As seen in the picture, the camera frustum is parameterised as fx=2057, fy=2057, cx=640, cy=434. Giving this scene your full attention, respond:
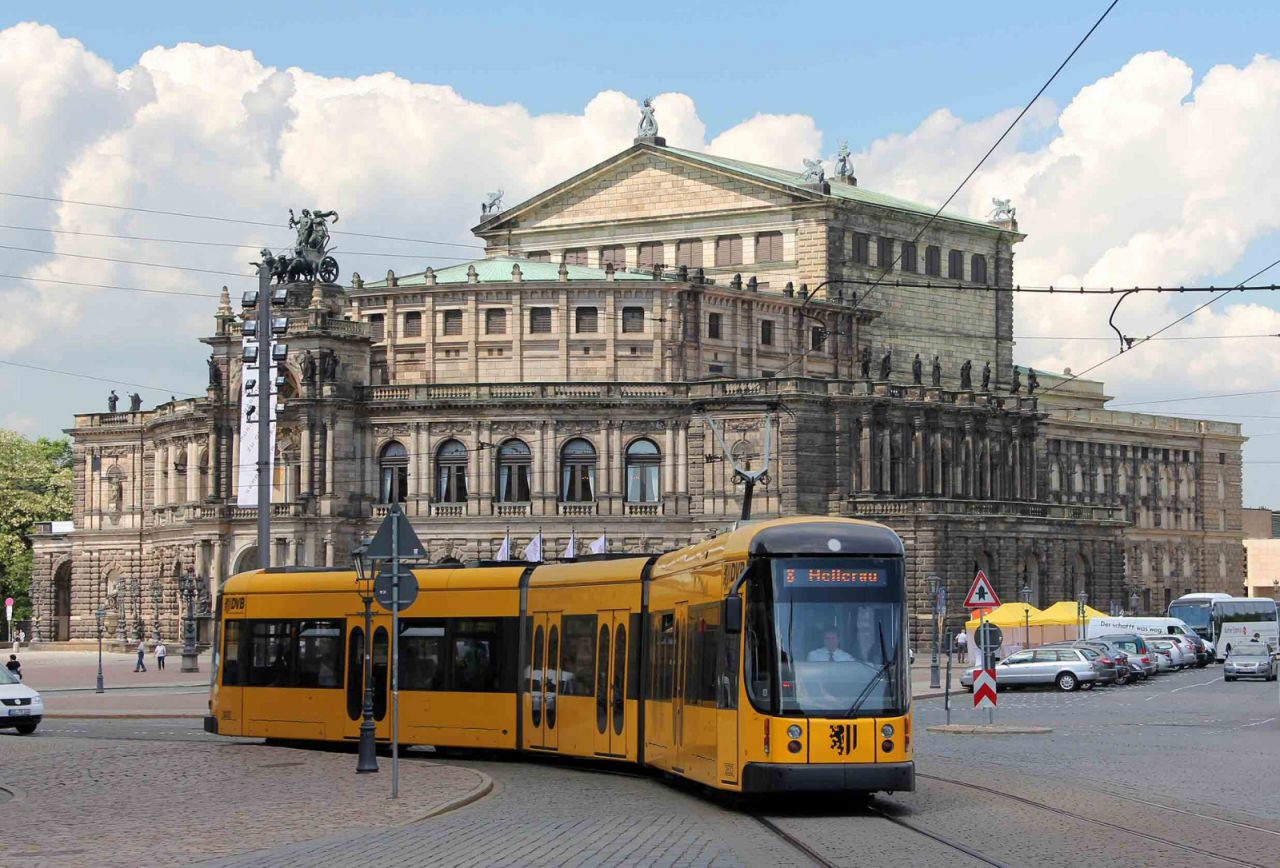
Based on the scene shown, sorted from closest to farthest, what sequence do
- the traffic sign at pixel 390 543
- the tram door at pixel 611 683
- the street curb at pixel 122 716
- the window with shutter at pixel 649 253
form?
1. the traffic sign at pixel 390 543
2. the tram door at pixel 611 683
3. the street curb at pixel 122 716
4. the window with shutter at pixel 649 253

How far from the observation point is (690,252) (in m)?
123

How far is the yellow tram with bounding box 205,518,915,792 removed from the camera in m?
25.0

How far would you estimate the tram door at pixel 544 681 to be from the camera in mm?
32969

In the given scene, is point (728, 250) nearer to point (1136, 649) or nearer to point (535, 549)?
point (535, 549)

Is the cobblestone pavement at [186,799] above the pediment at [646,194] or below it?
below

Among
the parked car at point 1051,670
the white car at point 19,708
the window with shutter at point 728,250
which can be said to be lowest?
the parked car at point 1051,670

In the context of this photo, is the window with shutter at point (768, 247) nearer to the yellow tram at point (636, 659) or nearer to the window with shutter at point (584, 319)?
the window with shutter at point (584, 319)

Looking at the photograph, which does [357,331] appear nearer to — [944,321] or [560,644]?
[944,321]

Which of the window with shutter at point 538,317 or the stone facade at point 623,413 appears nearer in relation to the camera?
the stone facade at point 623,413

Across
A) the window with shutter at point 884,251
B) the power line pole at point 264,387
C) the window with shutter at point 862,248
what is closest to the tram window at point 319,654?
the power line pole at point 264,387

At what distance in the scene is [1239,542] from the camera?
173 metres

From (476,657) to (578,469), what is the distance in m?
70.2

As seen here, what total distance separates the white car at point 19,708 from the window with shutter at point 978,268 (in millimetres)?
92190

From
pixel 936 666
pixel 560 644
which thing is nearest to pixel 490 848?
pixel 560 644
